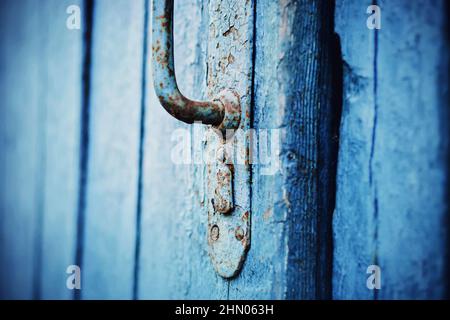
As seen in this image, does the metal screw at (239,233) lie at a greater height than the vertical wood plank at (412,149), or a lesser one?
lesser

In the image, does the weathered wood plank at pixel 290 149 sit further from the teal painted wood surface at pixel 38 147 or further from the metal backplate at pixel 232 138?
the teal painted wood surface at pixel 38 147

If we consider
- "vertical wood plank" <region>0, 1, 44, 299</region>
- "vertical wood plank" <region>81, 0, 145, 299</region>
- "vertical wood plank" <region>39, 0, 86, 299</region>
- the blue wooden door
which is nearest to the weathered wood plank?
the blue wooden door

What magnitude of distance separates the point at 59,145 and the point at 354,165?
575 mm

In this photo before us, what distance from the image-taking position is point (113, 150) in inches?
24.4

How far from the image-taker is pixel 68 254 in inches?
27.4

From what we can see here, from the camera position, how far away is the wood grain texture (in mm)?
349

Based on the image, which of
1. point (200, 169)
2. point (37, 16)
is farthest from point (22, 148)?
point (200, 169)

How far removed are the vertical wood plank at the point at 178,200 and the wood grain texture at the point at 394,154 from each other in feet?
0.47

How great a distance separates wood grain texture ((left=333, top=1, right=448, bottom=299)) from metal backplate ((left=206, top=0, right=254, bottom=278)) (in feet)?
0.31

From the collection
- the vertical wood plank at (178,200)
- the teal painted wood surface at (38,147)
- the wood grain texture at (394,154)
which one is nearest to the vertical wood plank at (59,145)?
the teal painted wood surface at (38,147)

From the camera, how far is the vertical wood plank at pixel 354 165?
36 centimetres

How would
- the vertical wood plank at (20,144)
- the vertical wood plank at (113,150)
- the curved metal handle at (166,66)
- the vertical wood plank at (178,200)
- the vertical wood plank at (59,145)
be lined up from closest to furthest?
the curved metal handle at (166,66), the vertical wood plank at (178,200), the vertical wood plank at (113,150), the vertical wood plank at (59,145), the vertical wood plank at (20,144)
